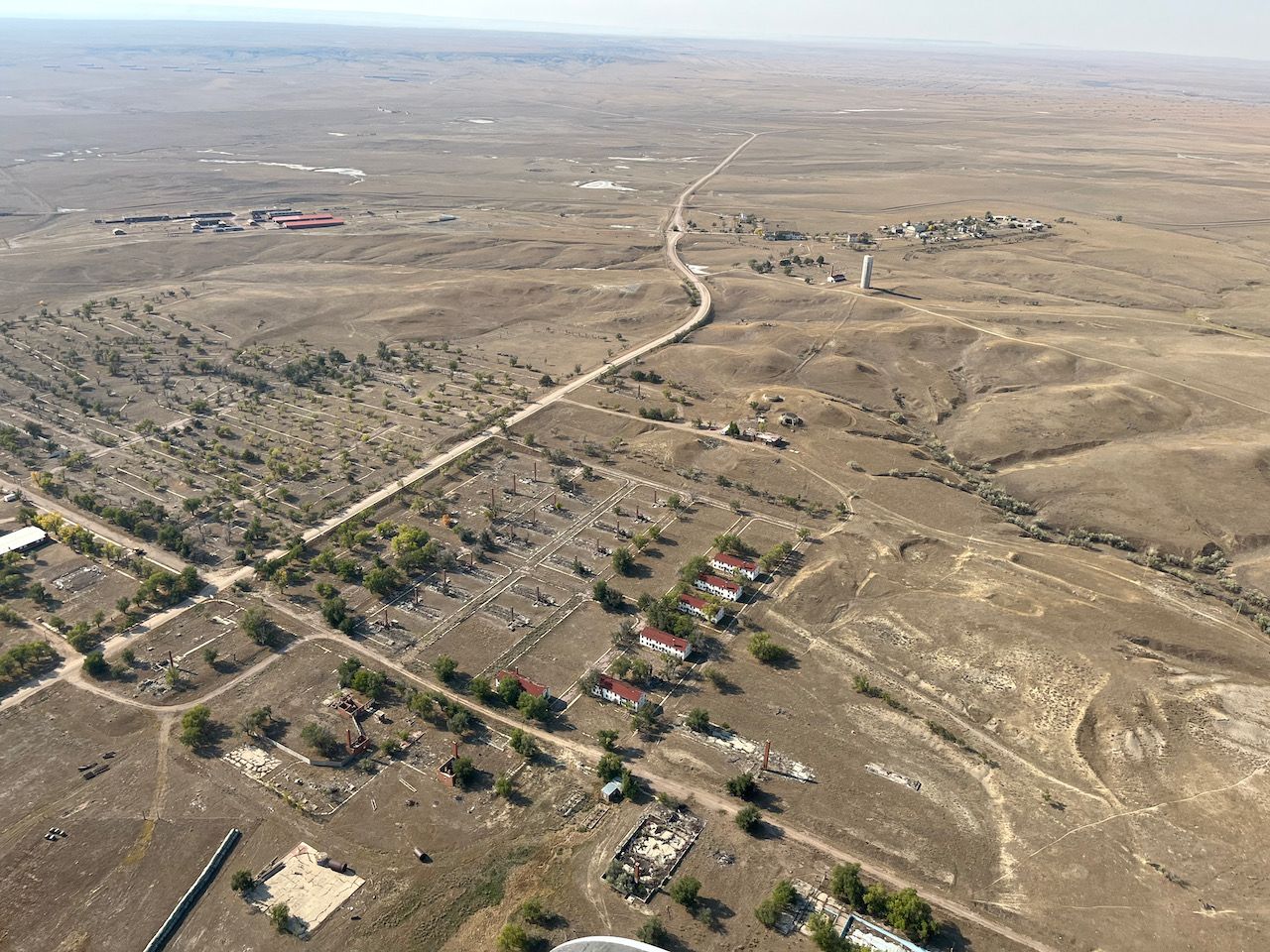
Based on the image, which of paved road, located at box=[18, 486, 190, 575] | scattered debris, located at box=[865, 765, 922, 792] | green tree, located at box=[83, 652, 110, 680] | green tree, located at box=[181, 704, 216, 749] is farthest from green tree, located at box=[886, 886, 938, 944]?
paved road, located at box=[18, 486, 190, 575]

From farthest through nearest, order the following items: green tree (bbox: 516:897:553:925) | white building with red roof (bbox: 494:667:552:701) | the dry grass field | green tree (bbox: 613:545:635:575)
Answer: green tree (bbox: 613:545:635:575) < white building with red roof (bbox: 494:667:552:701) < the dry grass field < green tree (bbox: 516:897:553:925)

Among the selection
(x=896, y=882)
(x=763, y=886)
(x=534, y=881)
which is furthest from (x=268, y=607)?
(x=896, y=882)

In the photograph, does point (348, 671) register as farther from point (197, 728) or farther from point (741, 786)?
point (741, 786)

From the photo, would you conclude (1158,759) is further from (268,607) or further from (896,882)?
(268,607)

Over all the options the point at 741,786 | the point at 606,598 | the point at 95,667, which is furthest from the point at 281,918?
the point at 606,598

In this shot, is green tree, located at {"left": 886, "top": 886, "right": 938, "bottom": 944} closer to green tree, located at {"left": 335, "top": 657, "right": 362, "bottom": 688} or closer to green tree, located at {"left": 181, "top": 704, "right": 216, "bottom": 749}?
green tree, located at {"left": 335, "top": 657, "right": 362, "bottom": 688}
